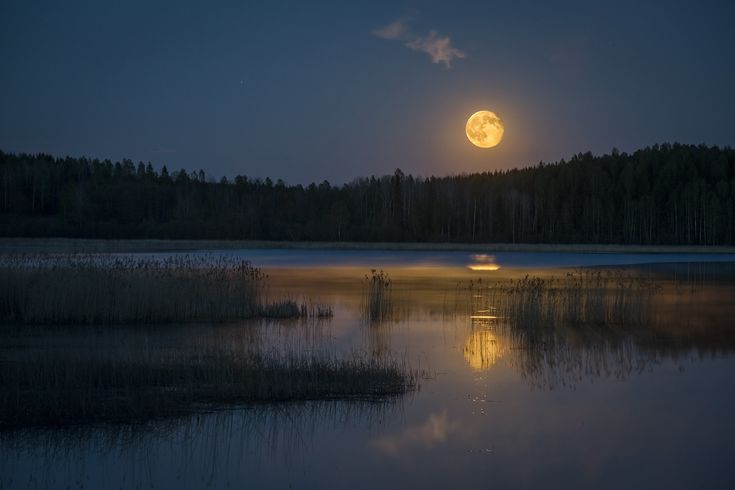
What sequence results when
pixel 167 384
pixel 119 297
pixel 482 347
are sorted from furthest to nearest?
pixel 119 297 < pixel 482 347 < pixel 167 384

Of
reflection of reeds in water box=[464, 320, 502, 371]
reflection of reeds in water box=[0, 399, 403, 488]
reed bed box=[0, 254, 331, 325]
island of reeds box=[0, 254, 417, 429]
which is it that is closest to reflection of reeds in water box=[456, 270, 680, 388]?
reflection of reeds in water box=[464, 320, 502, 371]

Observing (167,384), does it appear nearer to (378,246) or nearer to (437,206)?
(378,246)

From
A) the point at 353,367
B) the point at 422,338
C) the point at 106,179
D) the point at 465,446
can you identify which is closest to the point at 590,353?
the point at 422,338

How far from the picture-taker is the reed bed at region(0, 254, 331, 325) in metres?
13.1

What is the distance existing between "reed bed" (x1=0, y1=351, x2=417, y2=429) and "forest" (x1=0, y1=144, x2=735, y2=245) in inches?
2544

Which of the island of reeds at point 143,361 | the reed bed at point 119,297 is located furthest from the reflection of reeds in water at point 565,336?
the reed bed at point 119,297

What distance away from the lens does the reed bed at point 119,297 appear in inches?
516

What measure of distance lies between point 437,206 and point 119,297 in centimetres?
6952

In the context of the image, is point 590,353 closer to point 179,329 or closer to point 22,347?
point 179,329

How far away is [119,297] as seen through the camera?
13.5m

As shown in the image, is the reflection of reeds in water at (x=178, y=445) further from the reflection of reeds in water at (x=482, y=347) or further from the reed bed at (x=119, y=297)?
the reed bed at (x=119, y=297)

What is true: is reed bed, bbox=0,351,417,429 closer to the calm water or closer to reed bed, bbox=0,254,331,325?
the calm water

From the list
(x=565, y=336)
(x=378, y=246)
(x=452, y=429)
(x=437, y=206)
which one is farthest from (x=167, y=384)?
(x=437, y=206)

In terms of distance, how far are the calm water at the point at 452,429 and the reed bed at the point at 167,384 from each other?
32 cm
